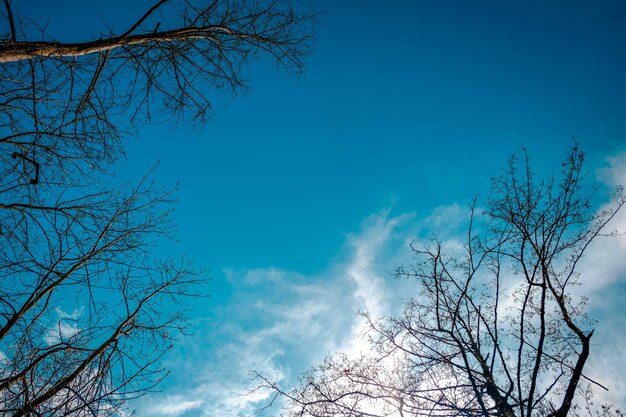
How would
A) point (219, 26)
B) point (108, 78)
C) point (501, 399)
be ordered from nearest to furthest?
point (108, 78) → point (219, 26) → point (501, 399)

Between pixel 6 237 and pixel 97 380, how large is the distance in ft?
5.33

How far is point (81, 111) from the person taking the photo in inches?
126

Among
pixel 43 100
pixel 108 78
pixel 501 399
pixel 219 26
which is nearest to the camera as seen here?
pixel 43 100

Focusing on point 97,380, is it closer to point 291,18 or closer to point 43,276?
point 43,276

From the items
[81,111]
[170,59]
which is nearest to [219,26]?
[170,59]

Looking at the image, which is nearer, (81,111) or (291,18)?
(81,111)

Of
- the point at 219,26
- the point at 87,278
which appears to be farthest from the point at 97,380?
the point at 219,26

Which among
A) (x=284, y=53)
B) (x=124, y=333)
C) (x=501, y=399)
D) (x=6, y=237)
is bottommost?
(x=501, y=399)

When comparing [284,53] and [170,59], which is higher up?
[284,53]

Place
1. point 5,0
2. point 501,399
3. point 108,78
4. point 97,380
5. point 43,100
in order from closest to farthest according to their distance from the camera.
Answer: point 5,0 → point 97,380 → point 43,100 → point 108,78 → point 501,399

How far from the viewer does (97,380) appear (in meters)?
2.68

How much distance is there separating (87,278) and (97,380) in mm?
990

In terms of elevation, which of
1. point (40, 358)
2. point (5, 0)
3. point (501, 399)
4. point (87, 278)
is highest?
point (5, 0)

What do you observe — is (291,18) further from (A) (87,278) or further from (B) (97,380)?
(B) (97,380)
